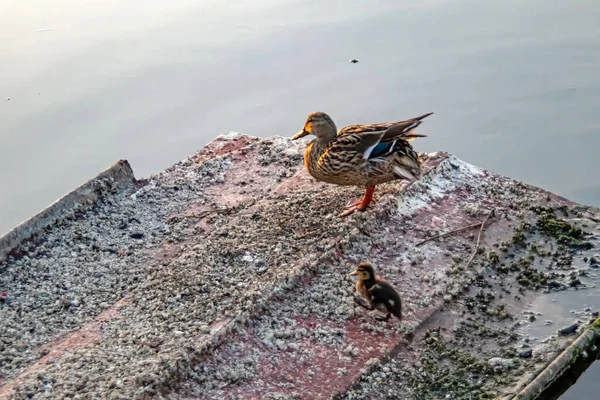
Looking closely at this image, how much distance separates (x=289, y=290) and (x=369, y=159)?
3.87 feet

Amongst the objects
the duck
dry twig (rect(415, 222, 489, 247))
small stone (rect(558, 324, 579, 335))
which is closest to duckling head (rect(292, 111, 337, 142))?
dry twig (rect(415, 222, 489, 247))

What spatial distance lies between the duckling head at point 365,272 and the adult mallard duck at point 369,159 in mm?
846

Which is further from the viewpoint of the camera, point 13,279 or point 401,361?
point 13,279

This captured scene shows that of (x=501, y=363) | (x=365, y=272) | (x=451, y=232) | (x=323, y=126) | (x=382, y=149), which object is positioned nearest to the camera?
(x=501, y=363)

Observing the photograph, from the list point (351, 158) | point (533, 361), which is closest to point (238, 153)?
point (351, 158)

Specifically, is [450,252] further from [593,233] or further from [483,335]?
[593,233]

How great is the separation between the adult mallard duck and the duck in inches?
34.8

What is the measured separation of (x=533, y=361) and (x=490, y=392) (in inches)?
14.6

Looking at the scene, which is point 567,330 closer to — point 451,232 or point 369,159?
point 451,232

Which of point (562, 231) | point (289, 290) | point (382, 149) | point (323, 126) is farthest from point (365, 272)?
point (562, 231)

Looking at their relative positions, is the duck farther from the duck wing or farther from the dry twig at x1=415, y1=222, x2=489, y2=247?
the duck wing

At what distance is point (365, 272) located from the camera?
4.04 m

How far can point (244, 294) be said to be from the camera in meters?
4.04

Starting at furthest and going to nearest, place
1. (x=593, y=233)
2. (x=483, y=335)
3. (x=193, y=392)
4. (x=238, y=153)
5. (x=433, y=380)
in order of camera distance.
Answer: (x=238, y=153)
(x=593, y=233)
(x=483, y=335)
(x=433, y=380)
(x=193, y=392)
